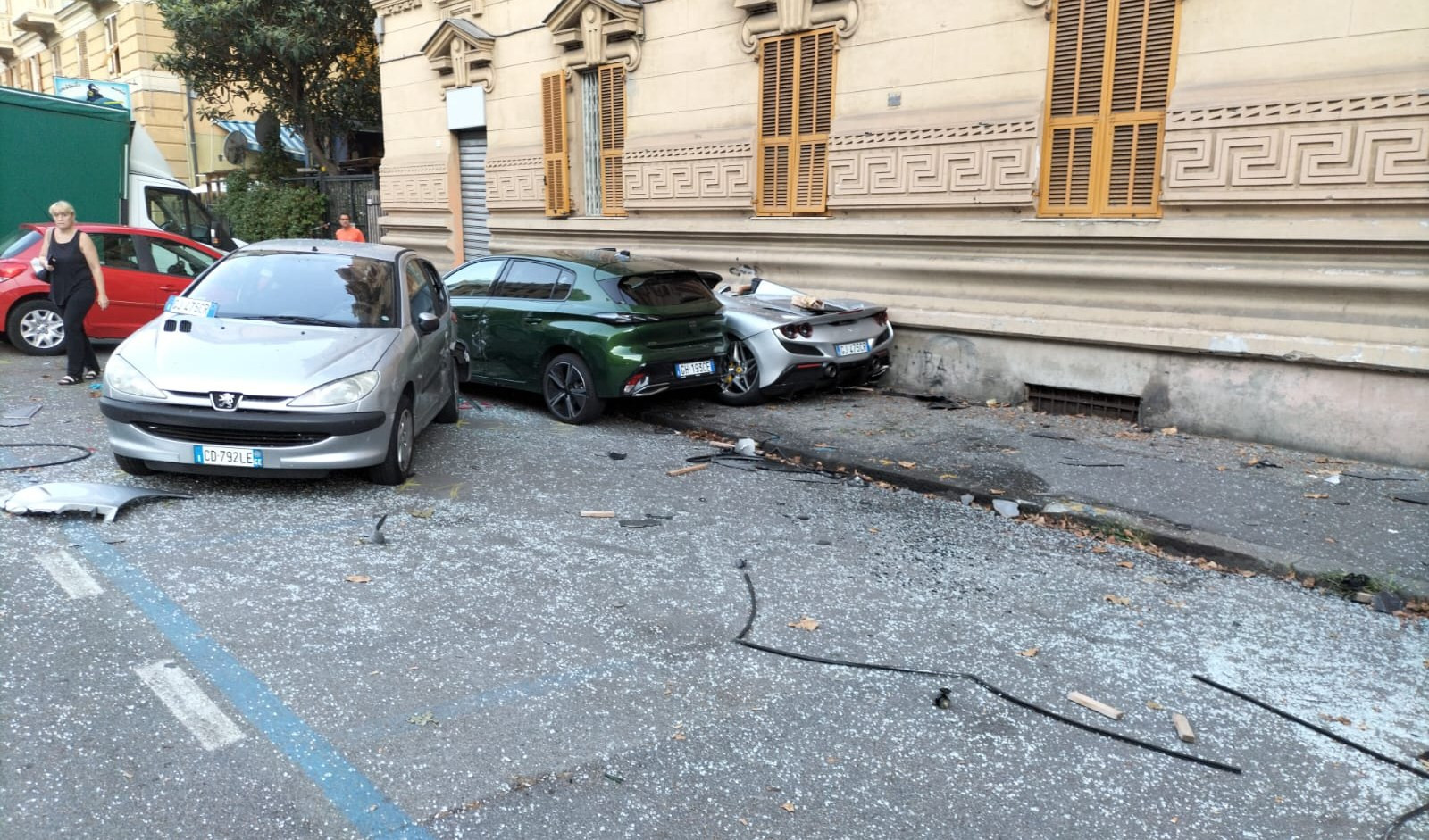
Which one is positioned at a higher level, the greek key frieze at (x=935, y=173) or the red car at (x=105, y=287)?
the greek key frieze at (x=935, y=173)

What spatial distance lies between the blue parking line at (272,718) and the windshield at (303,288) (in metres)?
2.47

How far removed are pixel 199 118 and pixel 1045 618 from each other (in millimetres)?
29939

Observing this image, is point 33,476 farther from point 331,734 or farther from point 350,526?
point 331,734

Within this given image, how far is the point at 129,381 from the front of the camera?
20.9 feet

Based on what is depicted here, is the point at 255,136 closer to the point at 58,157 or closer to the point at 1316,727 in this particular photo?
the point at 58,157

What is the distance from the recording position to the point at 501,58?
15.0 m

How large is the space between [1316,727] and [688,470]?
15.1 feet

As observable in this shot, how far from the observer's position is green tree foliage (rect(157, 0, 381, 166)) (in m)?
19.2

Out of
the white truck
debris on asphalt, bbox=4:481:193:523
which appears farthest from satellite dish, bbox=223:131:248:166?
debris on asphalt, bbox=4:481:193:523

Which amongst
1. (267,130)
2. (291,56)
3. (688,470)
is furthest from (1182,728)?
(267,130)

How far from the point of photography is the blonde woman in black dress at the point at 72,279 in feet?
32.0

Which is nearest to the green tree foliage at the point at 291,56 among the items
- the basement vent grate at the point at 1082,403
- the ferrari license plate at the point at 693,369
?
the ferrari license plate at the point at 693,369

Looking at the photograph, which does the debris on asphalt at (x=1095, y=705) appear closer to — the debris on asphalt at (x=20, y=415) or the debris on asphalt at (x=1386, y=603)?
the debris on asphalt at (x=1386, y=603)

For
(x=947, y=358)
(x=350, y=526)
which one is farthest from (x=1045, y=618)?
(x=947, y=358)
